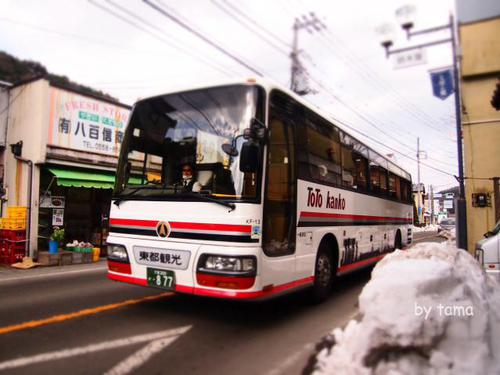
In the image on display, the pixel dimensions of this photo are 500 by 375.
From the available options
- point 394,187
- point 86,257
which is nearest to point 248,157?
point 394,187

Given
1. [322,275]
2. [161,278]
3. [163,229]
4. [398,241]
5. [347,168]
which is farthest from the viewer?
[398,241]

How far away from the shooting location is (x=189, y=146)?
5043 millimetres

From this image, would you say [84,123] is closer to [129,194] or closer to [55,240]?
[55,240]

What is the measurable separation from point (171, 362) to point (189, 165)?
7.82 ft

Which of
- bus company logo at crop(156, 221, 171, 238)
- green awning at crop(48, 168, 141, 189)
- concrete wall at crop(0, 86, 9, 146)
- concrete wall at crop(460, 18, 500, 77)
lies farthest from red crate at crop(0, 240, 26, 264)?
concrete wall at crop(460, 18, 500, 77)

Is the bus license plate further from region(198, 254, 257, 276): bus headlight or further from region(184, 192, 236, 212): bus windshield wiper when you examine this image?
region(184, 192, 236, 212): bus windshield wiper

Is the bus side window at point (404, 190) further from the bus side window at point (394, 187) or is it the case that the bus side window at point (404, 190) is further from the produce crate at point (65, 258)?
the produce crate at point (65, 258)

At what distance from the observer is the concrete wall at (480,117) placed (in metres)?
12.1

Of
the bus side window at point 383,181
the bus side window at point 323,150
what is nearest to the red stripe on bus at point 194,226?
the bus side window at point 323,150

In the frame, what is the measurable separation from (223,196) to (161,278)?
1371 millimetres

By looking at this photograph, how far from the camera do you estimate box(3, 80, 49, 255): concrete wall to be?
12.1 meters

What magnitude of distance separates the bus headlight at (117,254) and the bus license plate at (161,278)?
518mm

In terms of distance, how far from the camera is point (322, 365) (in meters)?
3.53

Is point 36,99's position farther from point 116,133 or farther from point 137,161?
point 137,161
